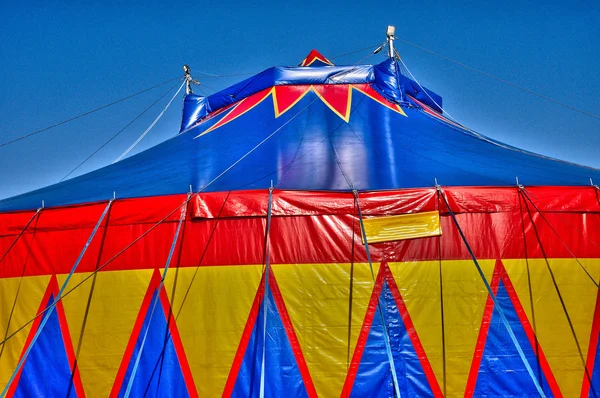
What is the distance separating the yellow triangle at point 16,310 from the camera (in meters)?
3.98

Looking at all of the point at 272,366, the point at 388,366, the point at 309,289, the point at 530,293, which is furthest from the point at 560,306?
the point at 272,366

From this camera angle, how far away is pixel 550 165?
15.5 ft

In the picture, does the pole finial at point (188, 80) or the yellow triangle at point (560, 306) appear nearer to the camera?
the yellow triangle at point (560, 306)

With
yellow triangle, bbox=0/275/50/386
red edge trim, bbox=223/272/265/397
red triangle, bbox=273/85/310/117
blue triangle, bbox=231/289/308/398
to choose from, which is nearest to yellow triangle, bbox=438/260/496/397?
blue triangle, bbox=231/289/308/398

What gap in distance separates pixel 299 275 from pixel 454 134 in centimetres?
259

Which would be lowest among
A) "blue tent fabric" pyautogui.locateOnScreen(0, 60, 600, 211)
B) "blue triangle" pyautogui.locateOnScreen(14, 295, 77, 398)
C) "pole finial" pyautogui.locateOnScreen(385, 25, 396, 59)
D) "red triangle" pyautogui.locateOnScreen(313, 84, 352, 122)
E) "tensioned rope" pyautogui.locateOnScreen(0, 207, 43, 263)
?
"blue triangle" pyautogui.locateOnScreen(14, 295, 77, 398)

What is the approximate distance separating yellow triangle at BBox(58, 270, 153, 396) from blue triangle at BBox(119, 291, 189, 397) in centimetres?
12

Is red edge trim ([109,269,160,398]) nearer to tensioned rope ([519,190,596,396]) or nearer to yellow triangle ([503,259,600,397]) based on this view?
yellow triangle ([503,259,600,397])

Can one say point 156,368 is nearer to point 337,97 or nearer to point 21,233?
point 21,233

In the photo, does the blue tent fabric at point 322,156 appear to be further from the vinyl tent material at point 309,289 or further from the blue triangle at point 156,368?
the blue triangle at point 156,368

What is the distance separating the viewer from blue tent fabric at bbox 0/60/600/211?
4.04 meters

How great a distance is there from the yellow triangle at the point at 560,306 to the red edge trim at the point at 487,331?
29 millimetres

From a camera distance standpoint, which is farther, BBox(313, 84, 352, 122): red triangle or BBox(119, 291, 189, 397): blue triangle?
BBox(313, 84, 352, 122): red triangle

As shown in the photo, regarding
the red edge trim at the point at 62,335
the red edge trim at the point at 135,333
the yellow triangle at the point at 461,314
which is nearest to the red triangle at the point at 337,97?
the yellow triangle at the point at 461,314
